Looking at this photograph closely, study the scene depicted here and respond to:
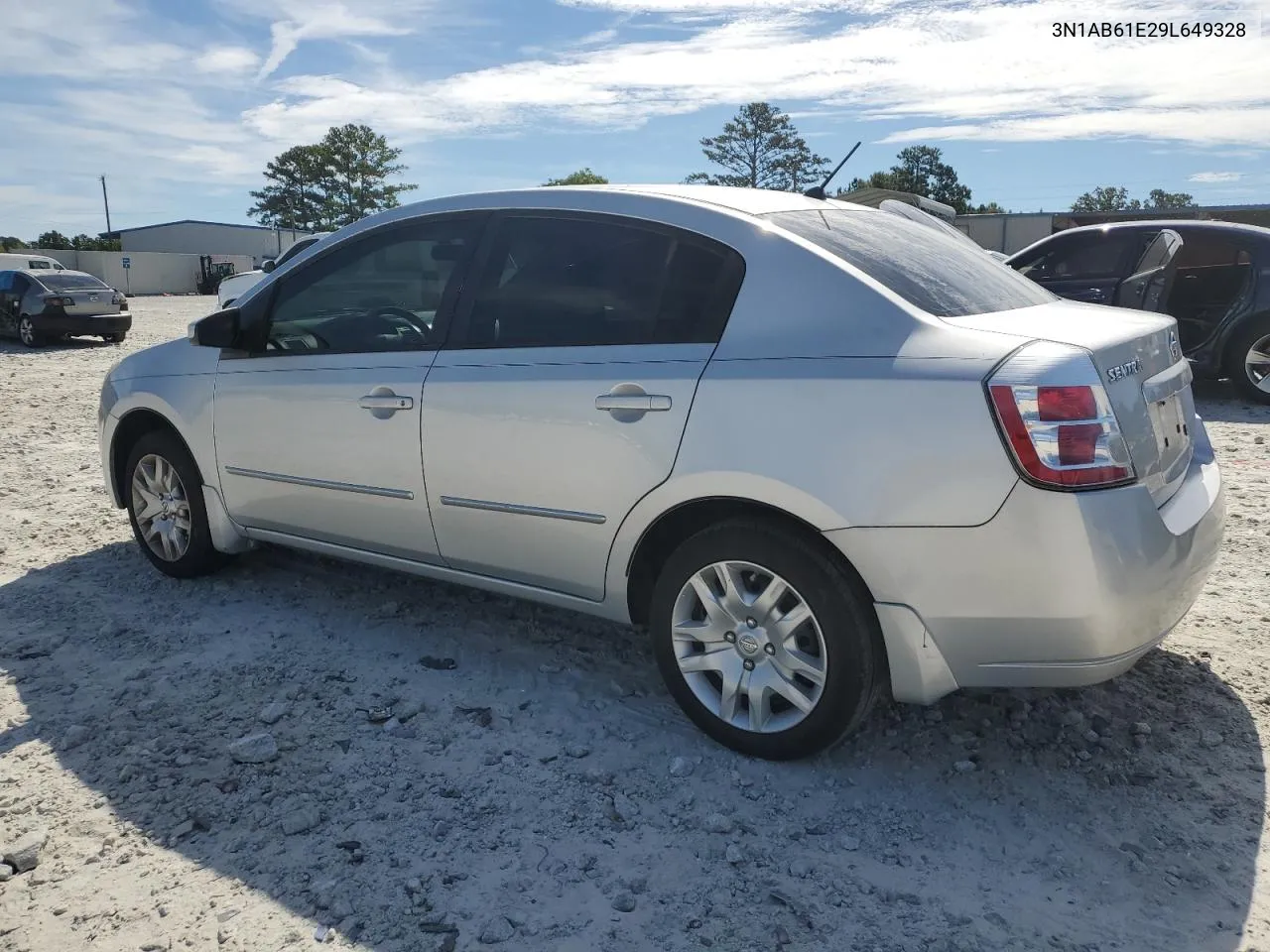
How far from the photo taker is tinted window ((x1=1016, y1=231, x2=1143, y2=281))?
366 inches

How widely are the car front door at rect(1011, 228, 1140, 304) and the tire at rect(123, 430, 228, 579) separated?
298 inches

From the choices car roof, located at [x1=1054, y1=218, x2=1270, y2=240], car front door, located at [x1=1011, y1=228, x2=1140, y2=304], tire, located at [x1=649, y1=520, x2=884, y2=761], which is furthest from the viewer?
car front door, located at [x1=1011, y1=228, x2=1140, y2=304]

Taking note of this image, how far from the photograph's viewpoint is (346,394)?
12.8ft

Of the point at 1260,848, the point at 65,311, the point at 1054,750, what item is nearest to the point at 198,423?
the point at 1054,750

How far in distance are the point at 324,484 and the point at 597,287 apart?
1461mm

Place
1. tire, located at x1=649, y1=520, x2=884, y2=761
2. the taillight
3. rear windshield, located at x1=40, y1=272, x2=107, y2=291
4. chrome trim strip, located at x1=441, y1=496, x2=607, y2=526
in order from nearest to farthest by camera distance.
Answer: the taillight
tire, located at x1=649, y1=520, x2=884, y2=761
chrome trim strip, located at x1=441, y1=496, x2=607, y2=526
rear windshield, located at x1=40, y1=272, x2=107, y2=291

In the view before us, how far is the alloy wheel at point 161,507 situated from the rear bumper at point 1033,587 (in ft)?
10.8

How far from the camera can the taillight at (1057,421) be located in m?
2.53

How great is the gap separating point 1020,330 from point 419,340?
2.11 meters

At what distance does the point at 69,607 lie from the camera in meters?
4.52

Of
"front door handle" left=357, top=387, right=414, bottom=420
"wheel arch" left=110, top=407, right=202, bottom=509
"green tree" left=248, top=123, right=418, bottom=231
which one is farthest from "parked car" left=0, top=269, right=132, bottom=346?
"green tree" left=248, top=123, right=418, bottom=231

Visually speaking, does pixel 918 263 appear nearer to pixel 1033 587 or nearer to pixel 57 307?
pixel 1033 587

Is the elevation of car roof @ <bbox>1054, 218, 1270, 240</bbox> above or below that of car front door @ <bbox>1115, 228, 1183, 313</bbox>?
above

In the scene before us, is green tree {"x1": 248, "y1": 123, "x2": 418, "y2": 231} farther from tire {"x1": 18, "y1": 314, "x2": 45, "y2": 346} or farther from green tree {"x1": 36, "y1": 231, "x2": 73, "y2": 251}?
tire {"x1": 18, "y1": 314, "x2": 45, "y2": 346}
